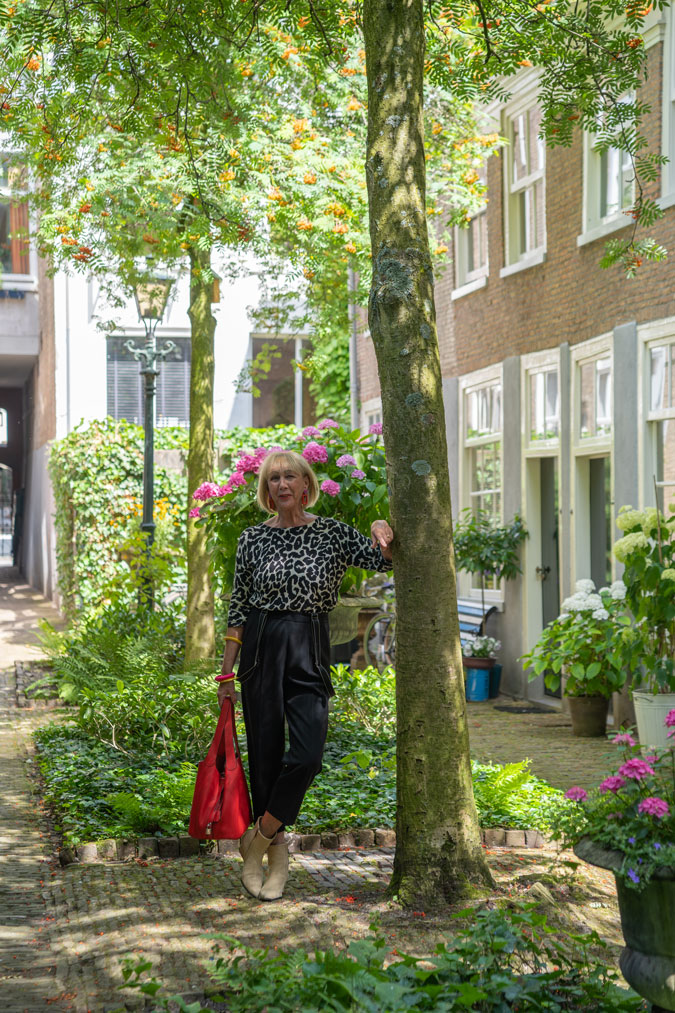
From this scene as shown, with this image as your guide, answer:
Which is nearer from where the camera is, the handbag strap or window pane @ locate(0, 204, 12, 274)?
the handbag strap

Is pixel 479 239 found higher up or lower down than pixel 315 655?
higher up

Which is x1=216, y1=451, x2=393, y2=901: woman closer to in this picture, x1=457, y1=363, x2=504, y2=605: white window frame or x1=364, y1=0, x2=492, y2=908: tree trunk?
x1=364, y1=0, x2=492, y2=908: tree trunk

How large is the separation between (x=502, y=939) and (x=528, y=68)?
11277 mm

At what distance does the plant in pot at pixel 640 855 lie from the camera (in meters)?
3.55

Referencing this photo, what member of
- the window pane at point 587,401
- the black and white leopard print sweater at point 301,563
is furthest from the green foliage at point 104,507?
the black and white leopard print sweater at point 301,563

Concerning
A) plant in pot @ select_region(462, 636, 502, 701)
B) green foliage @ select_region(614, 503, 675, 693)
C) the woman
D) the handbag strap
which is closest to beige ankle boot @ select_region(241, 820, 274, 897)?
the woman

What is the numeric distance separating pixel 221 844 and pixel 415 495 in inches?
84.2

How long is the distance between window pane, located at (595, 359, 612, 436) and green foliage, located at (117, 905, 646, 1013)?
8.20 m

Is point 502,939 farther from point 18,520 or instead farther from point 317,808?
point 18,520

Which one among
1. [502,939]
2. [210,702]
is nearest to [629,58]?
[210,702]

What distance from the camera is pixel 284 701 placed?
5.12m

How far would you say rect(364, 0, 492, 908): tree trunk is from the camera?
4785mm

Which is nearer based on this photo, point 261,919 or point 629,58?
point 261,919

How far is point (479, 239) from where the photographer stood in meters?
15.4
